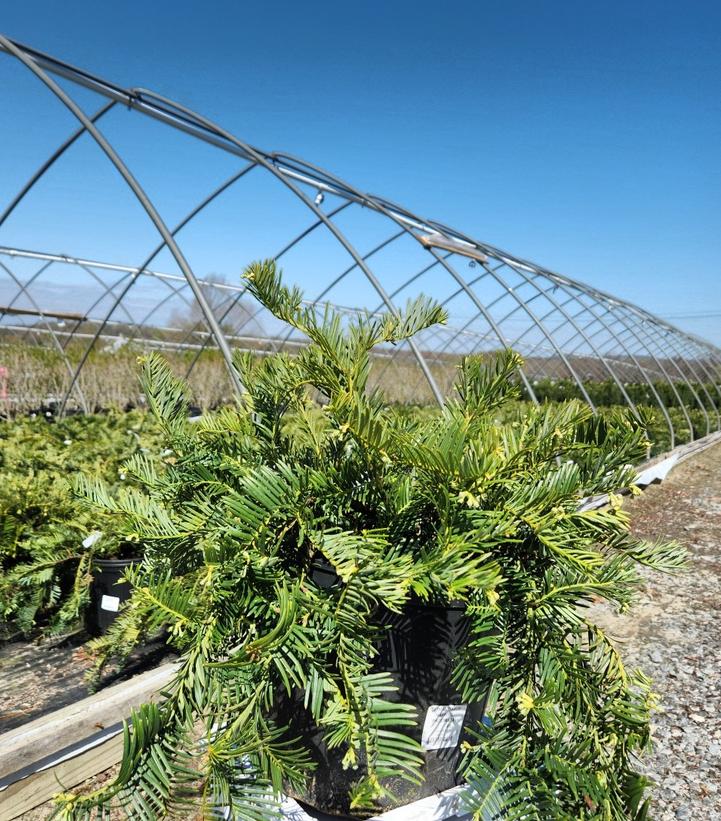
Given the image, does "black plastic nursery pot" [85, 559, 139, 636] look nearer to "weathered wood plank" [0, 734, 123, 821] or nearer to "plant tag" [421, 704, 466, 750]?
"weathered wood plank" [0, 734, 123, 821]

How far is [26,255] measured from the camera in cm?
1173

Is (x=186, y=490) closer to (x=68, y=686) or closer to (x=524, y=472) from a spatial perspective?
(x=524, y=472)

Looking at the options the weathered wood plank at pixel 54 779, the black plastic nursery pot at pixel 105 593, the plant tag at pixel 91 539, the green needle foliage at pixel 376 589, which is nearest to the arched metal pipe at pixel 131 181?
the plant tag at pixel 91 539

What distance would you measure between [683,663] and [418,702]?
7.52 feet

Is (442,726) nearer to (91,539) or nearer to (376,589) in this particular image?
(376,589)

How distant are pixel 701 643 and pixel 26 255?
12469 mm

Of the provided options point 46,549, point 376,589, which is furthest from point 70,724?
point 376,589

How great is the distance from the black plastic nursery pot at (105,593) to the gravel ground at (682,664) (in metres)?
0.70

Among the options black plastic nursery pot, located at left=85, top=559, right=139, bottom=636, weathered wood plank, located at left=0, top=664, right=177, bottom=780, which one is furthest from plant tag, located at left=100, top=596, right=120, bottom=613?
weathered wood plank, located at left=0, top=664, right=177, bottom=780

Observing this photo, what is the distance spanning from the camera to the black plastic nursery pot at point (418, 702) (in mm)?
1024

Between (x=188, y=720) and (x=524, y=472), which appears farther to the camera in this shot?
(x=524, y=472)

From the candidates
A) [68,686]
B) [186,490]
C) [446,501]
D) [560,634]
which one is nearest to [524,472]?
[446,501]

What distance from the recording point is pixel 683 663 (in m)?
2.80

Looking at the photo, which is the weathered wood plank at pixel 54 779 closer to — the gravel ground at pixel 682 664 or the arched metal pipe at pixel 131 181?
the gravel ground at pixel 682 664
